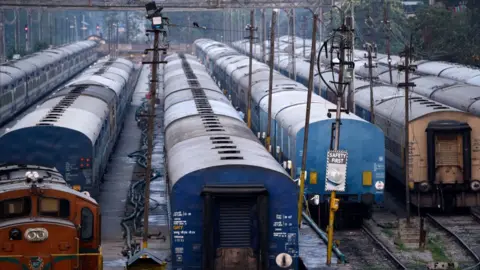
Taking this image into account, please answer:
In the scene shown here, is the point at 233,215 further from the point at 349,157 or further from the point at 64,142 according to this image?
the point at 349,157

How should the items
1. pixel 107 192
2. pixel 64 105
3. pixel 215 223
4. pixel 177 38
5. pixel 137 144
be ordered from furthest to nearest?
pixel 177 38 < pixel 137 144 < pixel 107 192 < pixel 64 105 < pixel 215 223

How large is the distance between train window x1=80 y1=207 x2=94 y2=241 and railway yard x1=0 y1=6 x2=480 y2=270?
28 mm

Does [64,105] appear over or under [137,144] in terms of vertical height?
over

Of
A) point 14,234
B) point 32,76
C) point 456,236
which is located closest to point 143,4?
point 32,76

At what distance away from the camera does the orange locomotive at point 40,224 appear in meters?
19.2

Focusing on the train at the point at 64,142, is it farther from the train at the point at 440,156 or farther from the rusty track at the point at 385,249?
the train at the point at 440,156

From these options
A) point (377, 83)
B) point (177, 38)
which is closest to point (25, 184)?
point (377, 83)

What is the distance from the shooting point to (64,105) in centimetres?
3516

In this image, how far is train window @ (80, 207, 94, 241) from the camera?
66.0ft

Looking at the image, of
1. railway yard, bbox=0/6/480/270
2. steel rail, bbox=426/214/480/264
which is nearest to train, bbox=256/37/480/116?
railway yard, bbox=0/6/480/270

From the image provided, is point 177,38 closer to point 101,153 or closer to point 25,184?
point 101,153

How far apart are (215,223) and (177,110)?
13157 mm

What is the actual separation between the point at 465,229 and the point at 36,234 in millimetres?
18080

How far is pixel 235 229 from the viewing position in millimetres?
21469
